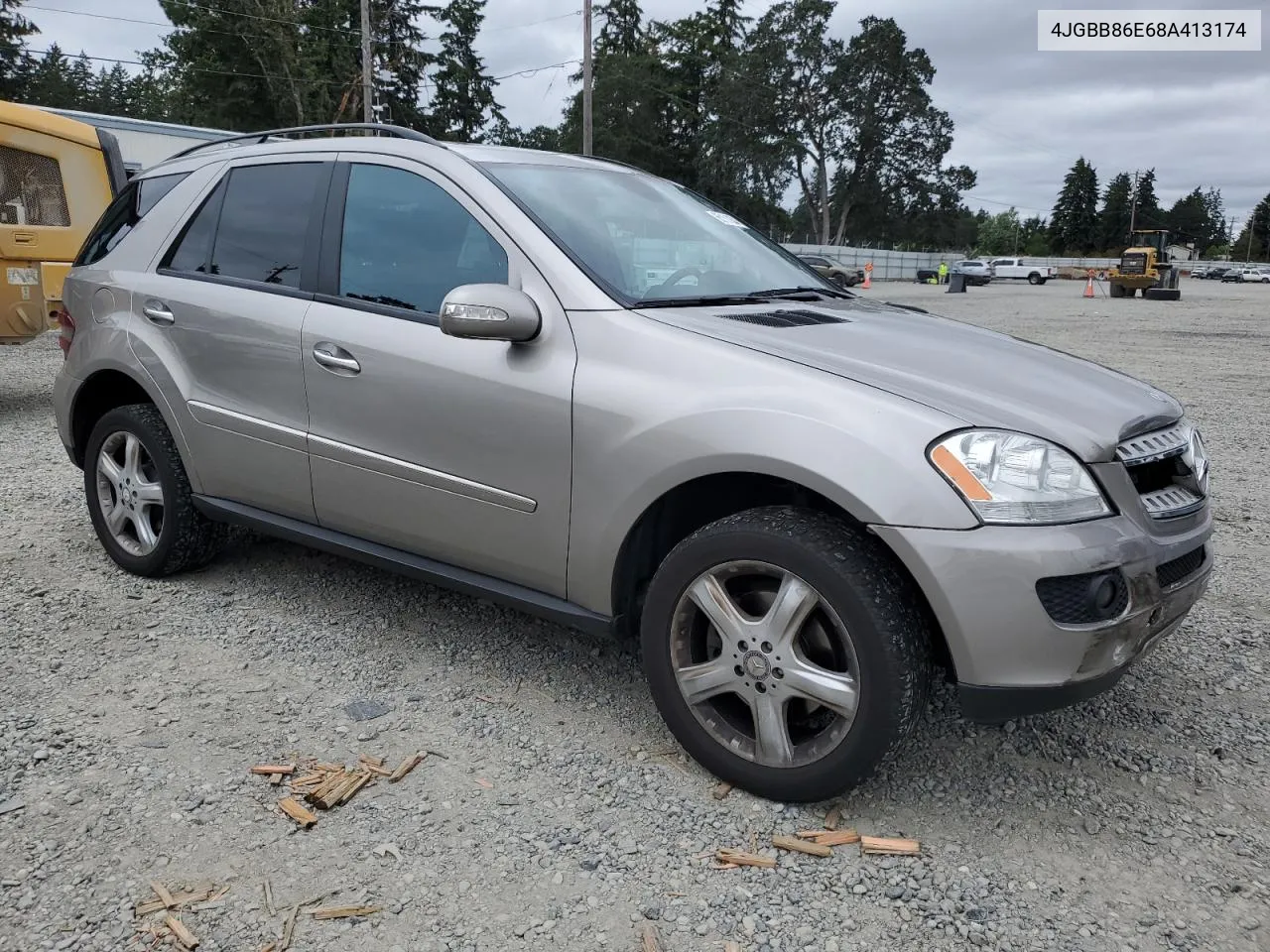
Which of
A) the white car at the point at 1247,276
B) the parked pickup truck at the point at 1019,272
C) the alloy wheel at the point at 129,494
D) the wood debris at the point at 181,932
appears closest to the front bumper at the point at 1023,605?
the wood debris at the point at 181,932

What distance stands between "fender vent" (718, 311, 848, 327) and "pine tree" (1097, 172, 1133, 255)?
400 ft

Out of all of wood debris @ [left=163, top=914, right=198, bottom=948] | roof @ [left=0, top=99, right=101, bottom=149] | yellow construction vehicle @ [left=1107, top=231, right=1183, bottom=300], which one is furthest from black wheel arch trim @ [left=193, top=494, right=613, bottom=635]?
yellow construction vehicle @ [left=1107, top=231, right=1183, bottom=300]

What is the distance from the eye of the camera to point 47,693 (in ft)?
10.5

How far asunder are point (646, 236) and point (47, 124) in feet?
23.4

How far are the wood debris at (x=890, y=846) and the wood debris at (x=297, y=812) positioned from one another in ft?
4.54

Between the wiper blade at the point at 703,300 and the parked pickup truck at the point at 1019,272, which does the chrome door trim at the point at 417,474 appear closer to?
the wiper blade at the point at 703,300

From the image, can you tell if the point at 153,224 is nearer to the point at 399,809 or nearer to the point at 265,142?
the point at 265,142

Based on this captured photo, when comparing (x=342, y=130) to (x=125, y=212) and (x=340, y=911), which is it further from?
(x=340, y=911)

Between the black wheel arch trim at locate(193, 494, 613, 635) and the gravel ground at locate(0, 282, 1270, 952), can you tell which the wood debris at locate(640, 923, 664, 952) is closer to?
the gravel ground at locate(0, 282, 1270, 952)

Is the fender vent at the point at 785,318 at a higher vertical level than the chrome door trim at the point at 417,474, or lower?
higher

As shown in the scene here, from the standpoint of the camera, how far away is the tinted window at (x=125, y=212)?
4.23 m

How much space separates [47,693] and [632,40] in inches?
2745

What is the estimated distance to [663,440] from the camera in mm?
2635

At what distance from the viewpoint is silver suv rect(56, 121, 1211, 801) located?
2344 millimetres
